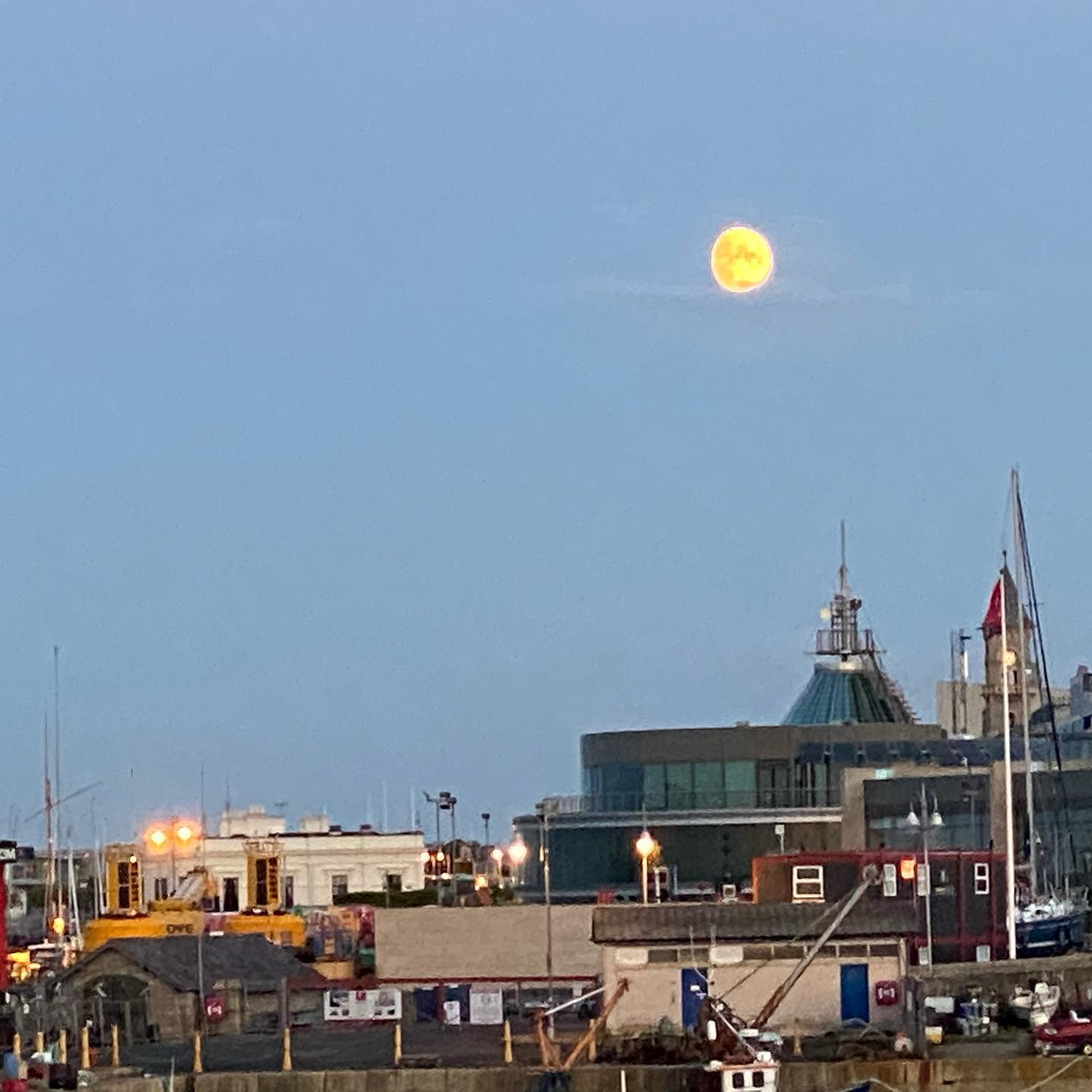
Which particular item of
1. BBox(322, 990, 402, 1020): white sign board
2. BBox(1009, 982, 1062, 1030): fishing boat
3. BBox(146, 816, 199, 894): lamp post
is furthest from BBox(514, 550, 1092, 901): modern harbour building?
BBox(1009, 982, 1062, 1030): fishing boat

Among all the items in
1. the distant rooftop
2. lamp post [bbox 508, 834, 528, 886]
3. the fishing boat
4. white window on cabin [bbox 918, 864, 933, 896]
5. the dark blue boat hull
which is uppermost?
the distant rooftop

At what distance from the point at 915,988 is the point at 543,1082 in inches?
386

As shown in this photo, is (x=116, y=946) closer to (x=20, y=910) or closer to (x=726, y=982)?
(x=726, y=982)

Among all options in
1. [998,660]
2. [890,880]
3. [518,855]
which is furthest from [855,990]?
[998,660]

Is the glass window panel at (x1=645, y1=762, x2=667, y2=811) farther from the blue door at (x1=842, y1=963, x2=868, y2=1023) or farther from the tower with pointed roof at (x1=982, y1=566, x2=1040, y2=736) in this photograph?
the blue door at (x1=842, y1=963, x2=868, y2=1023)

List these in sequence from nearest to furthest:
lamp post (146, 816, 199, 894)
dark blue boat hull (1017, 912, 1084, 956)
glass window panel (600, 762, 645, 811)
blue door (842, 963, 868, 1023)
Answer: blue door (842, 963, 868, 1023)
dark blue boat hull (1017, 912, 1084, 956)
lamp post (146, 816, 199, 894)
glass window panel (600, 762, 645, 811)

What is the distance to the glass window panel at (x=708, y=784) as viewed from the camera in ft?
425

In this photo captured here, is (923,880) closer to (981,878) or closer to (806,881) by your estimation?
(806,881)

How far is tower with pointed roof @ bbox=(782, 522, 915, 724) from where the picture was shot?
5704 inches

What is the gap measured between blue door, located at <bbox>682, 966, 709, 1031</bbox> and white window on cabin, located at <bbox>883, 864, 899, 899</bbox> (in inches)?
566

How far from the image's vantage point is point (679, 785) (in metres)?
130

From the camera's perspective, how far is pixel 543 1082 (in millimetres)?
60656

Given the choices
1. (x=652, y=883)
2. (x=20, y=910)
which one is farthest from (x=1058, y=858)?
(x=20, y=910)

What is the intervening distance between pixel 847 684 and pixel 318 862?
27.7 metres
